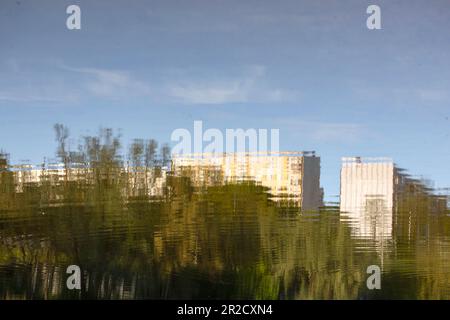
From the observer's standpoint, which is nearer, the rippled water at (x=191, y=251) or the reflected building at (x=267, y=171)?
the reflected building at (x=267, y=171)

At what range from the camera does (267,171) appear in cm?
220

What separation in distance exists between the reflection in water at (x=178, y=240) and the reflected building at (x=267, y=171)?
0.04ft

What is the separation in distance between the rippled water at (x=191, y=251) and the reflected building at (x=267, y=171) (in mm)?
66

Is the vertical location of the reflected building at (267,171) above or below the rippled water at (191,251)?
above

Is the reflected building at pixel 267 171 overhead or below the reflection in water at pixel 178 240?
overhead

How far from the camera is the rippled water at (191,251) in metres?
2.27

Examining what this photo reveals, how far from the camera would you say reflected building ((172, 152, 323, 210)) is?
216cm

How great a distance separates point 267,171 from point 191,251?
0.52 metres

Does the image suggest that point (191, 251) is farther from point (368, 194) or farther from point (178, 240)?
point (368, 194)

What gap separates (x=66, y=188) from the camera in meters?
2.29

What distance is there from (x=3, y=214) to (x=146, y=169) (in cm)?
71

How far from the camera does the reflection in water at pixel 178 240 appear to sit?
226cm

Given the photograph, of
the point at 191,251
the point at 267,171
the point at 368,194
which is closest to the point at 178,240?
the point at 191,251

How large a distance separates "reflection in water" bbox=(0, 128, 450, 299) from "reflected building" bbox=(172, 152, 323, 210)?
0.01m
